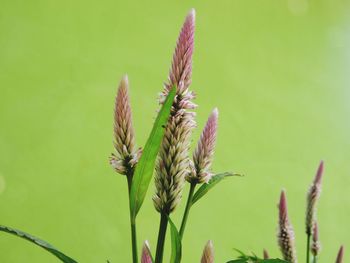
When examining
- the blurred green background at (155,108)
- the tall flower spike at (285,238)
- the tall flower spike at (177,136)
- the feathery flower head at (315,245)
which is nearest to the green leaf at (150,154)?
the tall flower spike at (177,136)

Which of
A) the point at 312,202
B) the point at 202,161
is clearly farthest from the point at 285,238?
the point at 202,161

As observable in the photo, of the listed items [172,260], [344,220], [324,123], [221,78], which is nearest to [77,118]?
[221,78]

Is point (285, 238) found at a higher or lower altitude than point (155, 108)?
lower

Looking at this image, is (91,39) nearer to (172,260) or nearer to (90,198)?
(90,198)

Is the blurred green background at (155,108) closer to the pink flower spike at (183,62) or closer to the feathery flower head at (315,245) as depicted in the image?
the pink flower spike at (183,62)

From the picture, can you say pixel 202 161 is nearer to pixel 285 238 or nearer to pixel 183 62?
pixel 183 62

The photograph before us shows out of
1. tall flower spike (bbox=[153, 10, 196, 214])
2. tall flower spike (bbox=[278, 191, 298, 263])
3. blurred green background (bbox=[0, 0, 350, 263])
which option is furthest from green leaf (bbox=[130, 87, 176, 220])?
tall flower spike (bbox=[278, 191, 298, 263])
